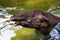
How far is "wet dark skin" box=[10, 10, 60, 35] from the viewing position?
450cm

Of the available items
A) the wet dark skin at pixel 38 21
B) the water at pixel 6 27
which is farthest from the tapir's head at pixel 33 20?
the water at pixel 6 27

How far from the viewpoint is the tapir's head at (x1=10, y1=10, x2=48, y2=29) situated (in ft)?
14.7

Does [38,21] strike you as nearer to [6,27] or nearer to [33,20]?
[33,20]

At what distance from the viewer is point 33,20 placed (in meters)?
4.52

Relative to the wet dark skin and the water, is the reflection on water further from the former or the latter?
the wet dark skin

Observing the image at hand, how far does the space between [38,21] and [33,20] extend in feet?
0.35

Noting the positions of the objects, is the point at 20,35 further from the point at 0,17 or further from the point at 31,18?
the point at 0,17

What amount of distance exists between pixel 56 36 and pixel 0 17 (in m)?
1.56

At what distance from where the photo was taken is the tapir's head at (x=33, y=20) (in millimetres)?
4488

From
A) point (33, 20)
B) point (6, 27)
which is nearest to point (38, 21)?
point (33, 20)

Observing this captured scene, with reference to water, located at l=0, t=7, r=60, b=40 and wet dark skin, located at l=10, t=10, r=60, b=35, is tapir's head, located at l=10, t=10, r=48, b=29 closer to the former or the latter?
wet dark skin, located at l=10, t=10, r=60, b=35

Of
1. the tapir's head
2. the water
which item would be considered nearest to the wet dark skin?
the tapir's head

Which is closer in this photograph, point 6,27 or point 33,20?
point 33,20

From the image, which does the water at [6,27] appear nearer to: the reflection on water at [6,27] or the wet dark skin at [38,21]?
the reflection on water at [6,27]
